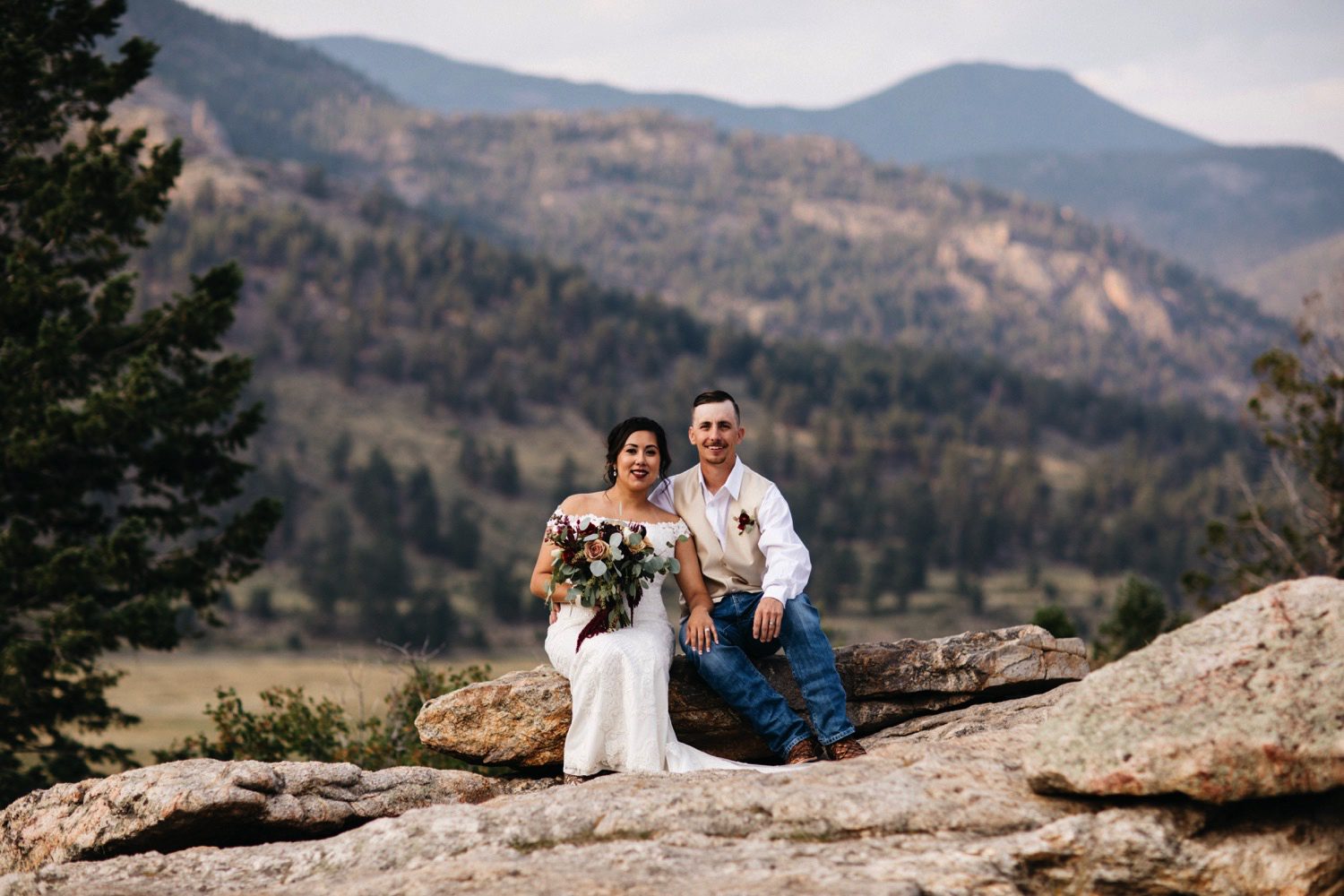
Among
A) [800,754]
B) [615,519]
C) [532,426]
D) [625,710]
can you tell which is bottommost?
[532,426]

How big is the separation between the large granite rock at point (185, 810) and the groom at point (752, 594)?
2.59m

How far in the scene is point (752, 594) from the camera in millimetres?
9586

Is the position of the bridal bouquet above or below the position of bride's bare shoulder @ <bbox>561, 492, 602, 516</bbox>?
below

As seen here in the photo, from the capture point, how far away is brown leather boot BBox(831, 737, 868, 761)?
8914 mm

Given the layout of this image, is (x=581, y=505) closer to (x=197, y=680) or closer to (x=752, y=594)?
(x=752, y=594)

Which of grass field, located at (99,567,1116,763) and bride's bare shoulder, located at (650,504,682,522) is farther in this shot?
grass field, located at (99,567,1116,763)

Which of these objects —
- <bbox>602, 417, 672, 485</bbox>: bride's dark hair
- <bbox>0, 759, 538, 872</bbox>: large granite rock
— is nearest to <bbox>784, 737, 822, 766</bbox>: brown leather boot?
<bbox>602, 417, 672, 485</bbox>: bride's dark hair

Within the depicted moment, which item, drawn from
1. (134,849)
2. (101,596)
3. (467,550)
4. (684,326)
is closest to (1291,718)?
(134,849)

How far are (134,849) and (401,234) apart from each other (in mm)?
162886

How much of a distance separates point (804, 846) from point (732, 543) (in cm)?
350

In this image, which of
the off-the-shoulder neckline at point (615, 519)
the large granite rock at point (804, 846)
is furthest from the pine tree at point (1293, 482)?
the large granite rock at point (804, 846)

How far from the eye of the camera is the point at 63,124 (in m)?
21.8

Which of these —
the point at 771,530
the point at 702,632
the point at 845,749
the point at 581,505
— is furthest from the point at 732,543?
the point at 845,749

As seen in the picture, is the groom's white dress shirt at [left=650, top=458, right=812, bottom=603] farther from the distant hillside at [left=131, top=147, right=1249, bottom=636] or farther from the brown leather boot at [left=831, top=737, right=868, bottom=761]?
the distant hillside at [left=131, top=147, right=1249, bottom=636]
